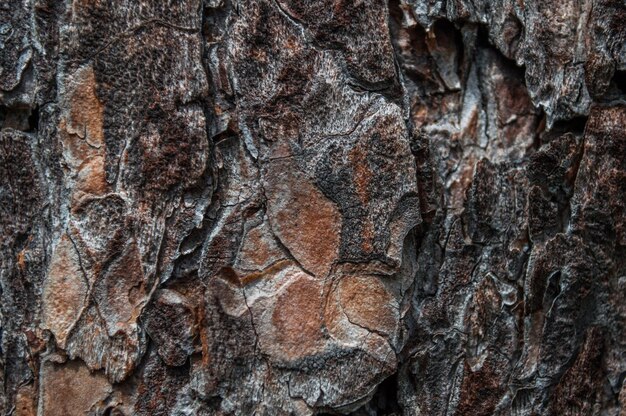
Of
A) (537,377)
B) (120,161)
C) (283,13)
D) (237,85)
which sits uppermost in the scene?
(283,13)

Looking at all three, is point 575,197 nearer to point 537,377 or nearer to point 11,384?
point 537,377

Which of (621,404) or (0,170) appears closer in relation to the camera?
(0,170)

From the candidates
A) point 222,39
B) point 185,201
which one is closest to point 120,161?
point 185,201

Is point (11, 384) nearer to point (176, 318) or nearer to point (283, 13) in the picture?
point (176, 318)

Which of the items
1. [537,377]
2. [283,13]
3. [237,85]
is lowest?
[537,377]

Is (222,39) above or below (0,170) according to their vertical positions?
above

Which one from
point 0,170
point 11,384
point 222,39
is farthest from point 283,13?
point 11,384
